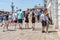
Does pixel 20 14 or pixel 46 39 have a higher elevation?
pixel 20 14

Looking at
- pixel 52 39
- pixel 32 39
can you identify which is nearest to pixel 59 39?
pixel 52 39

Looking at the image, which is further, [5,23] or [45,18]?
[5,23]

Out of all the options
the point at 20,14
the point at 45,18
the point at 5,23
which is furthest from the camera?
the point at 20,14

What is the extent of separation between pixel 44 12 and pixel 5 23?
3569mm

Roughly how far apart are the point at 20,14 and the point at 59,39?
7998 mm

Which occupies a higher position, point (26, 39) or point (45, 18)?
point (45, 18)

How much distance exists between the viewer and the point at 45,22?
1755cm

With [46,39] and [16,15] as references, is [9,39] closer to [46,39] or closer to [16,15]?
[46,39]

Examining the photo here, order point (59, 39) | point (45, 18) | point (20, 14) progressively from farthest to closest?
1. point (20, 14)
2. point (45, 18)
3. point (59, 39)

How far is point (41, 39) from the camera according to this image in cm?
1406

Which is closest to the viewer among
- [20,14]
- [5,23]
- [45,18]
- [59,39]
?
[59,39]

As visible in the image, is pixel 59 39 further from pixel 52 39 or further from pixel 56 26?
pixel 56 26

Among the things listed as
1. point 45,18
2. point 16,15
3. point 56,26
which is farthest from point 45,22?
point 16,15

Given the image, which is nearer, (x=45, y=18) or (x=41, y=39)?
(x=41, y=39)
